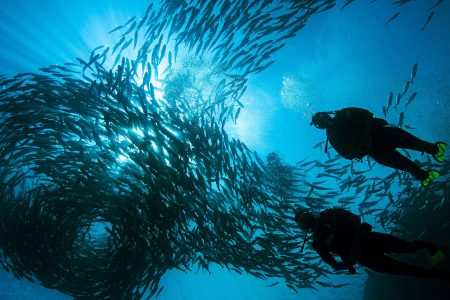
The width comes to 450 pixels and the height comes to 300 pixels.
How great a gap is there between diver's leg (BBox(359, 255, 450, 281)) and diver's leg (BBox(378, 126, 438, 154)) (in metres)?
1.54

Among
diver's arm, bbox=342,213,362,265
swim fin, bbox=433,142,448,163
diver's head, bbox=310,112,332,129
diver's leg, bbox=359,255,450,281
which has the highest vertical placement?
diver's head, bbox=310,112,332,129

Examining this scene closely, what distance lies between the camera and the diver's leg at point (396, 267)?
10.8 ft

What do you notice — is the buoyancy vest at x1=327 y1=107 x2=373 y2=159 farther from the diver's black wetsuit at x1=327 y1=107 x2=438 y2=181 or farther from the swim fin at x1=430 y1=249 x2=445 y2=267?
the swim fin at x1=430 y1=249 x2=445 y2=267

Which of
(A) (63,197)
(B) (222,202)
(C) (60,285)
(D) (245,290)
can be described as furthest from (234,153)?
(D) (245,290)

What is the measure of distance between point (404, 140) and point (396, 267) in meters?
1.72

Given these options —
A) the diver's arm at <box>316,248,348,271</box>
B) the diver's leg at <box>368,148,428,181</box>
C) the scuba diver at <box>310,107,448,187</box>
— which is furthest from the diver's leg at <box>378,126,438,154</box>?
the diver's arm at <box>316,248,348,271</box>

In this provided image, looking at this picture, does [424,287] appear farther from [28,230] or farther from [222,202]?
[28,230]

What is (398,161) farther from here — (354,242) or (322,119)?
(354,242)

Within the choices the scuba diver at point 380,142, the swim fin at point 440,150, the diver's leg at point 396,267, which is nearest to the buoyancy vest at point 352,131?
the scuba diver at point 380,142

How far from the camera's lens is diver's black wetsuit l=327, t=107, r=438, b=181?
143 inches

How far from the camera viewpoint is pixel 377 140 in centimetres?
372

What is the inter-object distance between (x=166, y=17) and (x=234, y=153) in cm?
428

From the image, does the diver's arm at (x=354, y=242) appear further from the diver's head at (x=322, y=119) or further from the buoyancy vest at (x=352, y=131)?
the diver's head at (x=322, y=119)

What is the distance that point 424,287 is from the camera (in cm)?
1276
